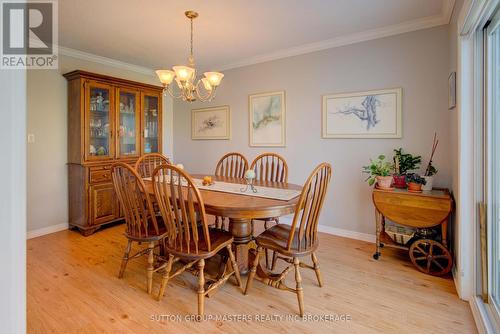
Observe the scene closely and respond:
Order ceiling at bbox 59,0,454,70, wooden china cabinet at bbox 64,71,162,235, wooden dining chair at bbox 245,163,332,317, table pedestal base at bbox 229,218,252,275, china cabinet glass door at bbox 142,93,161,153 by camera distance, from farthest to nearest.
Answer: china cabinet glass door at bbox 142,93,161,153 < wooden china cabinet at bbox 64,71,162,235 < ceiling at bbox 59,0,454,70 < table pedestal base at bbox 229,218,252,275 < wooden dining chair at bbox 245,163,332,317

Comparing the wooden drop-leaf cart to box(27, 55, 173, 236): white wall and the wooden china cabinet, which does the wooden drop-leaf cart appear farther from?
box(27, 55, 173, 236): white wall

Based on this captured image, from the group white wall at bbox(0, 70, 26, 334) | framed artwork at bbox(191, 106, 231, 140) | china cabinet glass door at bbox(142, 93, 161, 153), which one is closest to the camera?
white wall at bbox(0, 70, 26, 334)

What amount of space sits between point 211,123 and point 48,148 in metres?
2.16

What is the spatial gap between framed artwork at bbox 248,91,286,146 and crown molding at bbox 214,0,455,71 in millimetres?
486

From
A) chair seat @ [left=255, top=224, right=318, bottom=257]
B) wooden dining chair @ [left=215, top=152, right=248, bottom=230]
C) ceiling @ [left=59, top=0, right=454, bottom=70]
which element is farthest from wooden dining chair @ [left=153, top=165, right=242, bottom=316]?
ceiling @ [left=59, top=0, right=454, bottom=70]

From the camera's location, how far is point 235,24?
276 cm

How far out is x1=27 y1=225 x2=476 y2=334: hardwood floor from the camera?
172 centimetres

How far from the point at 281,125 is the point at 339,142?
806mm

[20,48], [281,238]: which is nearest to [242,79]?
[281,238]

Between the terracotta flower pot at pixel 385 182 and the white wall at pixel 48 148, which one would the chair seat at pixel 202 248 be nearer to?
the terracotta flower pot at pixel 385 182

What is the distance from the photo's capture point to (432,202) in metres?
2.28

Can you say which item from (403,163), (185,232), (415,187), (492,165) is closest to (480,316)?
(492,165)

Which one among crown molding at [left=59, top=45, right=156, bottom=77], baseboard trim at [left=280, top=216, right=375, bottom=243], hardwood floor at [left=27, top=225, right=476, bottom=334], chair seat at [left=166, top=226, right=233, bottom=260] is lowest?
hardwood floor at [left=27, top=225, right=476, bottom=334]

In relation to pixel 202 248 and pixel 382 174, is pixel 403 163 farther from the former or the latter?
pixel 202 248
